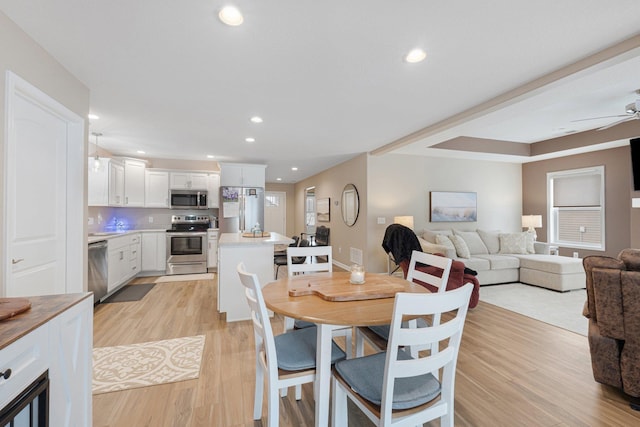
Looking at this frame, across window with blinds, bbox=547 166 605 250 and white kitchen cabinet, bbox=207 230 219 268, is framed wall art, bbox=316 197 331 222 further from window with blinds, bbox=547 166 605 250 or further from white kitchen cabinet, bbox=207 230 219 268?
window with blinds, bbox=547 166 605 250

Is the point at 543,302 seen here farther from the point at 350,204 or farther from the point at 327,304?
the point at 327,304

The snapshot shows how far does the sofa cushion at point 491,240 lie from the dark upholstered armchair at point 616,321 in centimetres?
359

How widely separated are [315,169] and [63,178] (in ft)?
18.2

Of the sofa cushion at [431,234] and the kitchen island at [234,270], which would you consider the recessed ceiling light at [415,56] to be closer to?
the kitchen island at [234,270]

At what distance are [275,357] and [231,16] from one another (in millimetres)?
1959

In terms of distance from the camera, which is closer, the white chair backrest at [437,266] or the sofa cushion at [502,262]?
the white chair backrest at [437,266]

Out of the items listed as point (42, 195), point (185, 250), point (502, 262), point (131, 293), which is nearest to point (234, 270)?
point (42, 195)

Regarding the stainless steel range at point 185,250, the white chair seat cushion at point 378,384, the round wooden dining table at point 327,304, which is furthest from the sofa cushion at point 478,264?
the stainless steel range at point 185,250

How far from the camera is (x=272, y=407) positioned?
1.37 metres

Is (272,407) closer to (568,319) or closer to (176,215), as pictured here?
(568,319)

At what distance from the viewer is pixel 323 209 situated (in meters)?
7.52

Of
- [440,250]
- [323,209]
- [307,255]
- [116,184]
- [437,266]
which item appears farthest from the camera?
[323,209]

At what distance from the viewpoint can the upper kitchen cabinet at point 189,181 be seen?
5763mm

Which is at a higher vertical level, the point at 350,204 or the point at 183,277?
the point at 350,204
